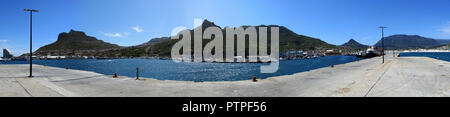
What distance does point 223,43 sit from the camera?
17500 cm

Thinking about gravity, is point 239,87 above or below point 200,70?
above

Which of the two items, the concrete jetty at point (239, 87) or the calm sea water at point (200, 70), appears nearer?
the concrete jetty at point (239, 87)

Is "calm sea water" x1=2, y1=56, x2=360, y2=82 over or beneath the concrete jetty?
beneath

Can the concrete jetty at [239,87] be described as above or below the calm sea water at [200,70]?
above

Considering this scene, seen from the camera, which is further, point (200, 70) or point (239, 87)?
point (200, 70)

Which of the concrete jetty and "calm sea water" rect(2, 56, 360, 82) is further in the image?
"calm sea water" rect(2, 56, 360, 82)

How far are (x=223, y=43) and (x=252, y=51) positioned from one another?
86.2 ft
